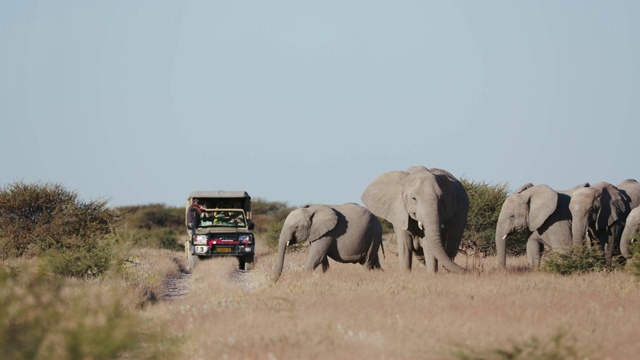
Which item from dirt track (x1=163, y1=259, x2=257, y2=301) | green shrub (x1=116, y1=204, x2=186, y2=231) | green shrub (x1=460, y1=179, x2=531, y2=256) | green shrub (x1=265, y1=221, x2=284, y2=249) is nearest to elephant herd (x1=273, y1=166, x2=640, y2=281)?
dirt track (x1=163, y1=259, x2=257, y2=301)

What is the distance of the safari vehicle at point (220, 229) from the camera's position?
97.7 feet

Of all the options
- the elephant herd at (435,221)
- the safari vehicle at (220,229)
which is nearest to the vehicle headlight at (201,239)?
the safari vehicle at (220,229)

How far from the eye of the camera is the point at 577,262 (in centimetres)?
2061

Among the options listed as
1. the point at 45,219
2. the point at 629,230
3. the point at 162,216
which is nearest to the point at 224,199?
the point at 45,219

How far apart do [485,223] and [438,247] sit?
50.1 ft

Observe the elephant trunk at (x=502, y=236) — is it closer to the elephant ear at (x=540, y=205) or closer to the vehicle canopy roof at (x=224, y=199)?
A: the elephant ear at (x=540, y=205)

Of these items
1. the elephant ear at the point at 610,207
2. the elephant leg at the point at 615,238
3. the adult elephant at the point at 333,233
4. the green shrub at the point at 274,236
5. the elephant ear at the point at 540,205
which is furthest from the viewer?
the green shrub at the point at 274,236

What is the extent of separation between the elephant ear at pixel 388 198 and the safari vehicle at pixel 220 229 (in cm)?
915

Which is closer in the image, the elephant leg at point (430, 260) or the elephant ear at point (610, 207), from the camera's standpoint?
the elephant leg at point (430, 260)

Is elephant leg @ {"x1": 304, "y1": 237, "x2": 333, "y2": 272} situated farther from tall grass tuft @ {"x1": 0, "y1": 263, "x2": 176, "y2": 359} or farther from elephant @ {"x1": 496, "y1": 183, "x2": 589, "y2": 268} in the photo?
tall grass tuft @ {"x1": 0, "y1": 263, "x2": 176, "y2": 359}

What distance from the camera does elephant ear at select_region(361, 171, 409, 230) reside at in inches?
792

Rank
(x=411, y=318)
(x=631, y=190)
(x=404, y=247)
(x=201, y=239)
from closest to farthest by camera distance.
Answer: (x=411, y=318), (x=404, y=247), (x=631, y=190), (x=201, y=239)

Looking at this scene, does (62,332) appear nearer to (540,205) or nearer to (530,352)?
(530,352)

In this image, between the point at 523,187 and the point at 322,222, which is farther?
the point at 523,187
